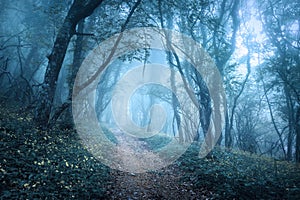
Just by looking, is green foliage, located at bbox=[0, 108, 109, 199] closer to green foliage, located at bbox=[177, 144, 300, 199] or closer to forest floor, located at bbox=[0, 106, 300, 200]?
forest floor, located at bbox=[0, 106, 300, 200]

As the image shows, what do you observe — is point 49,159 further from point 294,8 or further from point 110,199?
point 294,8

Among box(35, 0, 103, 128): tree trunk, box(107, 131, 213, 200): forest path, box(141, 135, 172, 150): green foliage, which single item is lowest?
box(107, 131, 213, 200): forest path

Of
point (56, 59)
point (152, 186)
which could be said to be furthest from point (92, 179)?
point (56, 59)

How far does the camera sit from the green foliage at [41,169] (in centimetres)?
423

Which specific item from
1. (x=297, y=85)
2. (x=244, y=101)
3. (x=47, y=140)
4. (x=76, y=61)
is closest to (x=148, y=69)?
(x=244, y=101)

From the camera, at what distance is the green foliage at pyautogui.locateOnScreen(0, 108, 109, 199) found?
4234mm

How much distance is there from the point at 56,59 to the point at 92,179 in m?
5.63

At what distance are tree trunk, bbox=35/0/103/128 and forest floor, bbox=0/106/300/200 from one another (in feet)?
2.32

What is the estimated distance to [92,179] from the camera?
5.88 m

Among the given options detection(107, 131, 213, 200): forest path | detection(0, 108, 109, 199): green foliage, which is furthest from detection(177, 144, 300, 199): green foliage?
detection(0, 108, 109, 199): green foliage

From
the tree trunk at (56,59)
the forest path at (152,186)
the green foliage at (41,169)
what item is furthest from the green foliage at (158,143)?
the tree trunk at (56,59)

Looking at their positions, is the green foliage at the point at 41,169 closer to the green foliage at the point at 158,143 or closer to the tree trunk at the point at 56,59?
the tree trunk at the point at 56,59

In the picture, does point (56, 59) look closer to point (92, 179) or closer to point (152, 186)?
point (92, 179)

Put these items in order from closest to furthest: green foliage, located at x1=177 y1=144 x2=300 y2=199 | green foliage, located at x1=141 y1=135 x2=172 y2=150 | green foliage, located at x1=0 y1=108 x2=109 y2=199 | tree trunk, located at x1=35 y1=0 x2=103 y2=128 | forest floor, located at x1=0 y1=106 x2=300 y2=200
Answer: green foliage, located at x1=0 y1=108 x2=109 y2=199
forest floor, located at x1=0 y1=106 x2=300 y2=200
green foliage, located at x1=177 y1=144 x2=300 y2=199
tree trunk, located at x1=35 y1=0 x2=103 y2=128
green foliage, located at x1=141 y1=135 x2=172 y2=150
